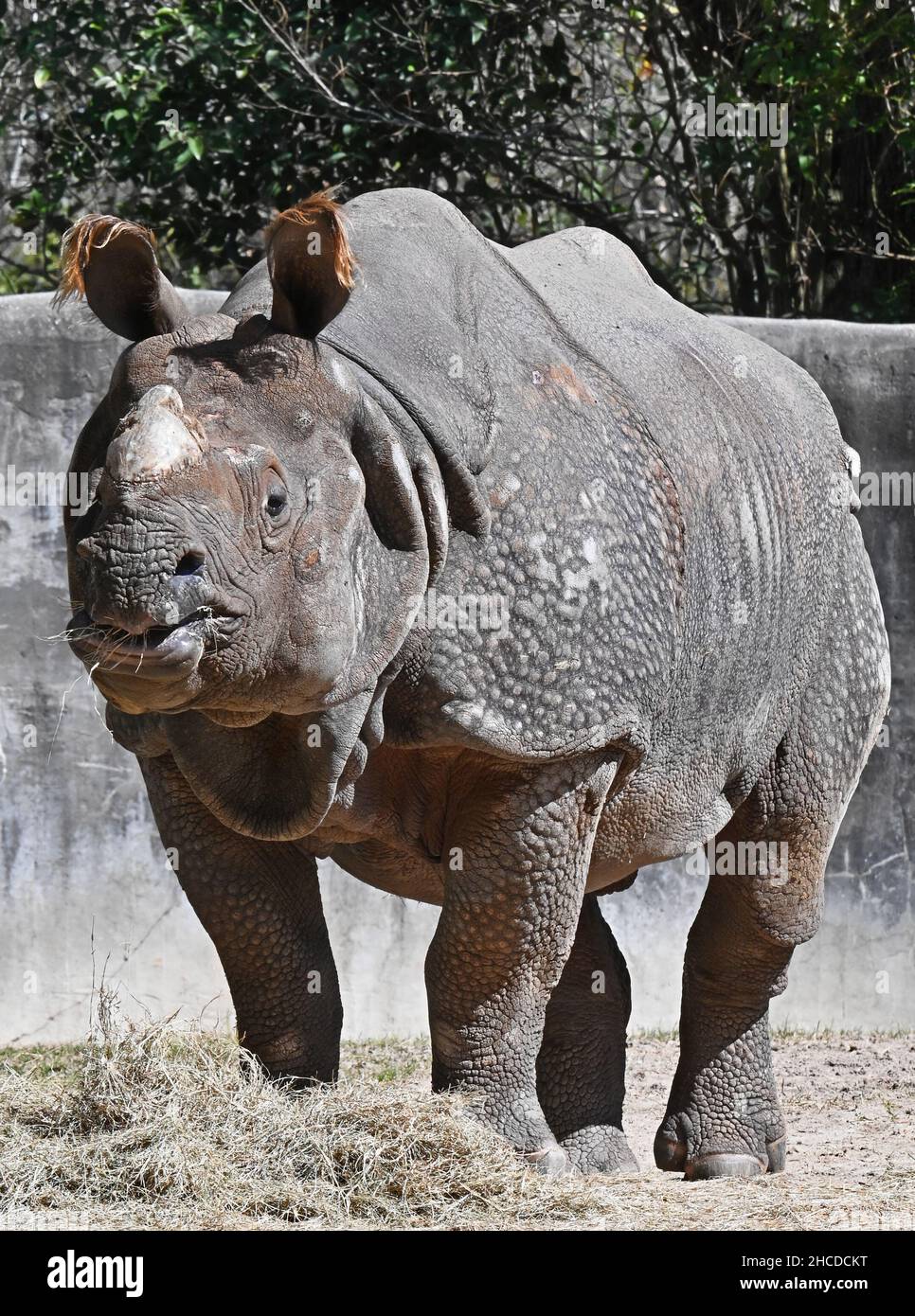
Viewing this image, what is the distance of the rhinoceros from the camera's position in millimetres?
3781

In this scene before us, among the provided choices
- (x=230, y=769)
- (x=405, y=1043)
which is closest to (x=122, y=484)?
(x=230, y=769)

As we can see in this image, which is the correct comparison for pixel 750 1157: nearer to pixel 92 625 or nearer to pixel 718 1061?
pixel 718 1061

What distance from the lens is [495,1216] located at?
427 centimetres

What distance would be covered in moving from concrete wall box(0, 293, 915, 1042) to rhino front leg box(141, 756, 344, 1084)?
2206 mm

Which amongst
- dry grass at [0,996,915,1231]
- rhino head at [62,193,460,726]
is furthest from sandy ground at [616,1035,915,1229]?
rhino head at [62,193,460,726]

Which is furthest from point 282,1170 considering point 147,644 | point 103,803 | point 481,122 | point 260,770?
point 481,122

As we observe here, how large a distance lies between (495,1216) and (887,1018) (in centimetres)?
388

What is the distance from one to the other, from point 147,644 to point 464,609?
2.94 feet

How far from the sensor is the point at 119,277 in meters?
4.11

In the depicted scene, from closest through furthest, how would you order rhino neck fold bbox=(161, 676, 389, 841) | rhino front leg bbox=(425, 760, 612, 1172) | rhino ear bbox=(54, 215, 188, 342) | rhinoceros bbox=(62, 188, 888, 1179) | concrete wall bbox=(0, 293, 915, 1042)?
rhinoceros bbox=(62, 188, 888, 1179) < rhino ear bbox=(54, 215, 188, 342) < rhino neck fold bbox=(161, 676, 389, 841) < rhino front leg bbox=(425, 760, 612, 1172) < concrete wall bbox=(0, 293, 915, 1042)

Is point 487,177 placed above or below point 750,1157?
above

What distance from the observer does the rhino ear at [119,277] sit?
400cm

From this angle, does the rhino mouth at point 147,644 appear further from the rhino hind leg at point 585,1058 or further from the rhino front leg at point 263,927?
the rhino hind leg at point 585,1058

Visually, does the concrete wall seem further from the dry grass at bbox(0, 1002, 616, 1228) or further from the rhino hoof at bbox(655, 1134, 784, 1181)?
the dry grass at bbox(0, 1002, 616, 1228)
